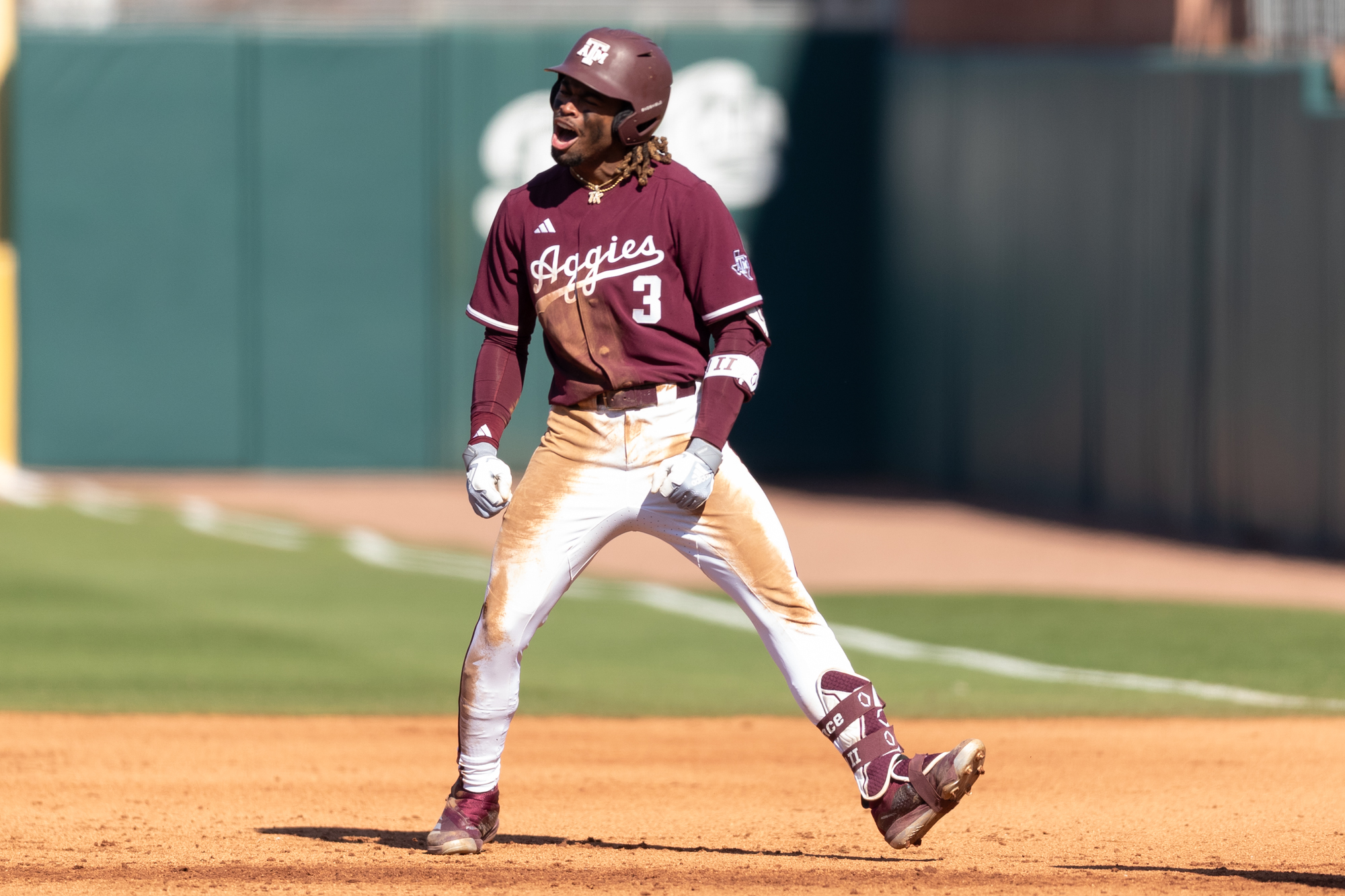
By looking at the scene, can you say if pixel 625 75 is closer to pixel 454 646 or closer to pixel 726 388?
pixel 726 388

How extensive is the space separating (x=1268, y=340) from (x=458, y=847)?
36.5ft

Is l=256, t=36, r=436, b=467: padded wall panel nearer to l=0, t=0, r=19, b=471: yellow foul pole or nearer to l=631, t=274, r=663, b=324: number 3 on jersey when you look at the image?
l=0, t=0, r=19, b=471: yellow foul pole

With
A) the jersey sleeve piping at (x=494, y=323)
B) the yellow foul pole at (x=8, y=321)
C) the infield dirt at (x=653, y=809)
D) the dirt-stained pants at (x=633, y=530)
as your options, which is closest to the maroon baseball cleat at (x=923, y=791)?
the infield dirt at (x=653, y=809)

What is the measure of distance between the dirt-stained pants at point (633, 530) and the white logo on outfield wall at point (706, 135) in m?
15.5

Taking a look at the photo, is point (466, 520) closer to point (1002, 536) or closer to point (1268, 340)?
point (1002, 536)

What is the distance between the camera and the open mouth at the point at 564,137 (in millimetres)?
5348

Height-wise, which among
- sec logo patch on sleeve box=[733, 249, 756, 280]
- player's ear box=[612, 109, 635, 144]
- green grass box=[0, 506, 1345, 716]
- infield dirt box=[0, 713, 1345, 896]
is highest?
player's ear box=[612, 109, 635, 144]

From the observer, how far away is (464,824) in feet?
18.2

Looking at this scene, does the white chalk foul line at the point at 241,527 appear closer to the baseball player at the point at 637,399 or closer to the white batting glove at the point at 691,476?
the baseball player at the point at 637,399

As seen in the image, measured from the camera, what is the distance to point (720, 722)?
8547mm

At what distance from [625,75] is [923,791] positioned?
2055 mm

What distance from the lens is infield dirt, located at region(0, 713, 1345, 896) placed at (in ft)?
17.4

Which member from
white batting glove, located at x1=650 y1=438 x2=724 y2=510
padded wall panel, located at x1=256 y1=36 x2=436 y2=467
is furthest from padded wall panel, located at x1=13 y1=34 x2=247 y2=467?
white batting glove, located at x1=650 y1=438 x2=724 y2=510

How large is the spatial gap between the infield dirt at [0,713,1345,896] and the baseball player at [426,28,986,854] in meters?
0.52
